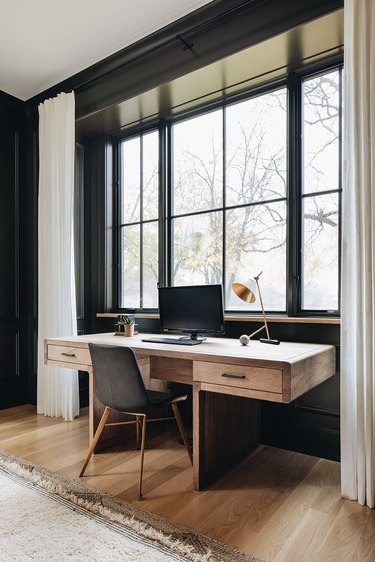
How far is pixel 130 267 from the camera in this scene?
3.78 m

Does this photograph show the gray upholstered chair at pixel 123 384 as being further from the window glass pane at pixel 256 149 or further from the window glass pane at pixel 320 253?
the window glass pane at pixel 256 149

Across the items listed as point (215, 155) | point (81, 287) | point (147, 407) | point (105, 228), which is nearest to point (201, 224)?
point (215, 155)

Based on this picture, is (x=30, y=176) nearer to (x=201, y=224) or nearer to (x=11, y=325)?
(x=11, y=325)

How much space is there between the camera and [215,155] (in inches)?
125

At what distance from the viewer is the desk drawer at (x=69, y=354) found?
2601mm

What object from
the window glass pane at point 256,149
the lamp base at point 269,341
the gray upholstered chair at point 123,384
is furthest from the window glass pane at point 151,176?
the gray upholstered chair at point 123,384

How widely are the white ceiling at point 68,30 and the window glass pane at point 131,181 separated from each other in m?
0.79

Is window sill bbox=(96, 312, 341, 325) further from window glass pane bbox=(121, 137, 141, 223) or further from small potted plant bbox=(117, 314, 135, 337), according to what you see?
window glass pane bbox=(121, 137, 141, 223)

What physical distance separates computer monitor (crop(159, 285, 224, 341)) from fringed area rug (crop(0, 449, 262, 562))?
111 centimetres

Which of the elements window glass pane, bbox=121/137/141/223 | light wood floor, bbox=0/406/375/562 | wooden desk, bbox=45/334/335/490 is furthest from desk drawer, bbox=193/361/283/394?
window glass pane, bbox=121/137/141/223

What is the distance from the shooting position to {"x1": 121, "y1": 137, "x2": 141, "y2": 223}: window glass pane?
3.74 meters

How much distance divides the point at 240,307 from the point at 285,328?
437 mm

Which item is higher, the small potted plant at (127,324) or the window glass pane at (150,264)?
the window glass pane at (150,264)

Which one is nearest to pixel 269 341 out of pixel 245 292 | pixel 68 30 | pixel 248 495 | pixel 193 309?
pixel 245 292
